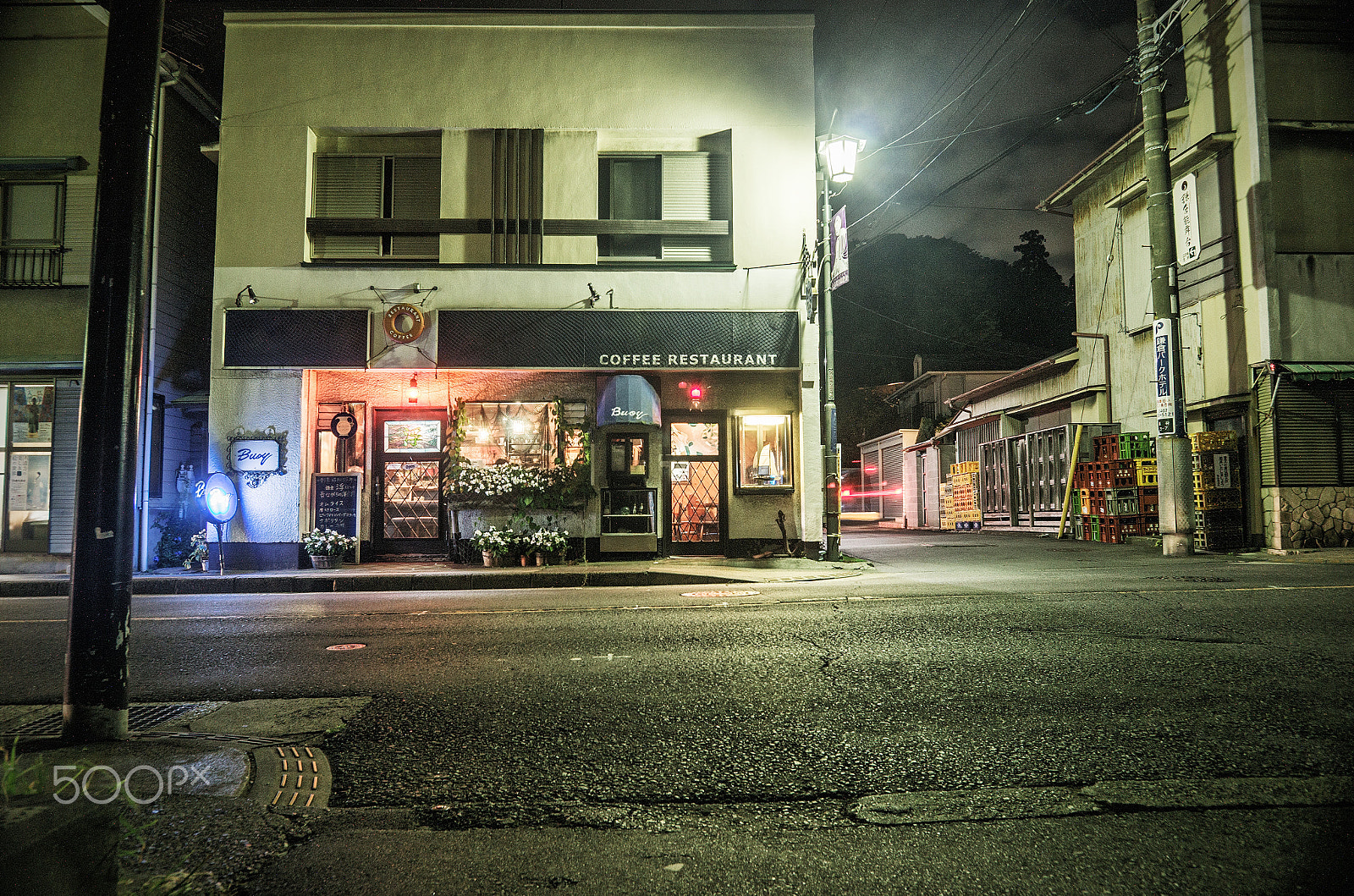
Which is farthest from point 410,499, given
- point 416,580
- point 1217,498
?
point 1217,498

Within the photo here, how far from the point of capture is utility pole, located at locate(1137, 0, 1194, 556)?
1422 cm

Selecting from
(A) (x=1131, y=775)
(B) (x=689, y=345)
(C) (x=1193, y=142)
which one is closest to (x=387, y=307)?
(B) (x=689, y=345)

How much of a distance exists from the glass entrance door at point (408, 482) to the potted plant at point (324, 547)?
1.20 metres

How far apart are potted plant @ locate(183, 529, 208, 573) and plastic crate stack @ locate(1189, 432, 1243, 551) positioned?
18.7m

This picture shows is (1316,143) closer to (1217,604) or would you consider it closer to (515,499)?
(1217,604)

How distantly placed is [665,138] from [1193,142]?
11337 millimetres

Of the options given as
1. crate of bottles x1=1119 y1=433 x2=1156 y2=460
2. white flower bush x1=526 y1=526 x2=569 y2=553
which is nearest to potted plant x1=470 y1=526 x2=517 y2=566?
white flower bush x1=526 y1=526 x2=569 y2=553

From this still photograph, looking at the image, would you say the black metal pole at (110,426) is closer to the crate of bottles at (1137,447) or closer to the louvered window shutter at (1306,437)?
the louvered window shutter at (1306,437)

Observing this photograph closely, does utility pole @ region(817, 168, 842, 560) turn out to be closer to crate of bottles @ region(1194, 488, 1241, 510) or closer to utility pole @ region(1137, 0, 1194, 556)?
utility pole @ region(1137, 0, 1194, 556)

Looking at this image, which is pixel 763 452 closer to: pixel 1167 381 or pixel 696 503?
pixel 696 503

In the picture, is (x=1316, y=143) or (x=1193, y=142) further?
(x=1193, y=142)

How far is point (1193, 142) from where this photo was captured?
16562 millimetres

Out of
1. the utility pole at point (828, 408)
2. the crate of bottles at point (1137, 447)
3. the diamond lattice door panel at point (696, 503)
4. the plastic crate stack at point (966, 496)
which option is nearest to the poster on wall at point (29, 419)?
the diamond lattice door panel at point (696, 503)

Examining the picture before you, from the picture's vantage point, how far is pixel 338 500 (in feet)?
48.4
